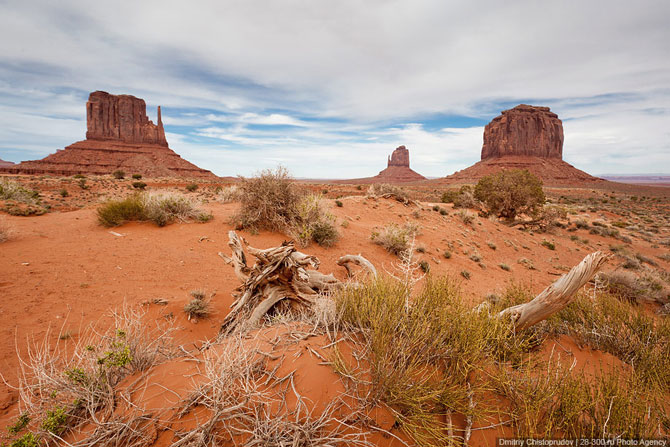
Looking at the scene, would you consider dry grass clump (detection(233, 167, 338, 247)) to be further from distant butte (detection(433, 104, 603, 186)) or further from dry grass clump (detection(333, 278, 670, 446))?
distant butte (detection(433, 104, 603, 186))

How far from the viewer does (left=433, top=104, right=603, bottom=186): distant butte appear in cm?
8794

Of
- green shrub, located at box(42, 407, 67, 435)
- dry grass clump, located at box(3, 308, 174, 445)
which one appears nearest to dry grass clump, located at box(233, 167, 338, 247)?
dry grass clump, located at box(3, 308, 174, 445)

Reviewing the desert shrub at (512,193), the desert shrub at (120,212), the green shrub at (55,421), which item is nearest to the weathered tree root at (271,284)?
the green shrub at (55,421)

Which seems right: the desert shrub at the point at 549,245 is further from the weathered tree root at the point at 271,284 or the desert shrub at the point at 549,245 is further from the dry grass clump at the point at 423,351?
the weathered tree root at the point at 271,284

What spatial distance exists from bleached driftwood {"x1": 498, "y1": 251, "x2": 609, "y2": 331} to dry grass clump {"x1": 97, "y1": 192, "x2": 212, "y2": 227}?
9.22m

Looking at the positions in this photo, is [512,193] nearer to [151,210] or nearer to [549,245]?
A: [549,245]

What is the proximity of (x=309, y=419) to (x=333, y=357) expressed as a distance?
0.53 metres

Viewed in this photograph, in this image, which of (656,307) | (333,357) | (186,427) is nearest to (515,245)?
(656,307)

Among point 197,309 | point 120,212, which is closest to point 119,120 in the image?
point 120,212

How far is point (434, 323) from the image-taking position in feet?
8.03

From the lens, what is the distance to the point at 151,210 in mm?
8844

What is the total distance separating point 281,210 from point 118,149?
Answer: 282 ft

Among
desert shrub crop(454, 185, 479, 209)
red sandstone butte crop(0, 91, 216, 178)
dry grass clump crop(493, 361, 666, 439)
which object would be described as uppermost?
red sandstone butte crop(0, 91, 216, 178)

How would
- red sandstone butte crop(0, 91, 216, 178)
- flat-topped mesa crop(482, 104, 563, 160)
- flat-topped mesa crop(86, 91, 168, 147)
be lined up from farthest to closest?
flat-topped mesa crop(482, 104, 563, 160) < flat-topped mesa crop(86, 91, 168, 147) < red sandstone butte crop(0, 91, 216, 178)
